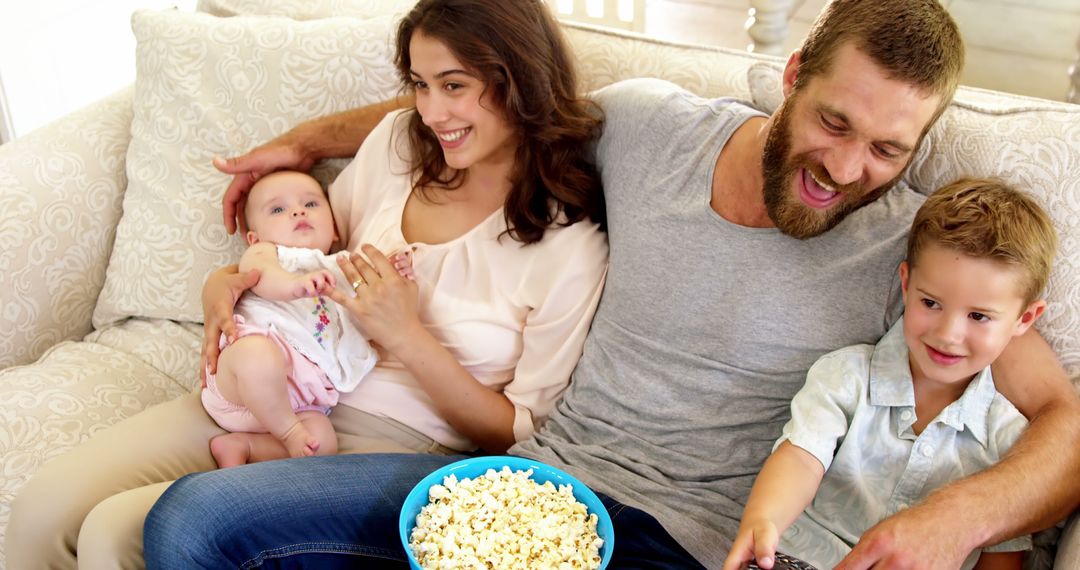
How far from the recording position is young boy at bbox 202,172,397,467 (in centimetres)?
156

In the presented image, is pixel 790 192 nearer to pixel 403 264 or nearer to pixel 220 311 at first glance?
pixel 403 264

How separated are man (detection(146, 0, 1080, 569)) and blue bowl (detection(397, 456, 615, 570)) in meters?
0.10

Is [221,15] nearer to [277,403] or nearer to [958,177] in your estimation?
[277,403]

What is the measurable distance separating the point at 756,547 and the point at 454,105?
2.85 ft

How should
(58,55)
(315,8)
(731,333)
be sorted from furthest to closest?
(58,55)
(315,8)
(731,333)

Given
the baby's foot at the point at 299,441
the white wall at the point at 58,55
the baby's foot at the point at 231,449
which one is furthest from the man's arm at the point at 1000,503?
the white wall at the point at 58,55

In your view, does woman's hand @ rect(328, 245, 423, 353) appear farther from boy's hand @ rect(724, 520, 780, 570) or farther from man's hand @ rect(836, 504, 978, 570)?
man's hand @ rect(836, 504, 978, 570)

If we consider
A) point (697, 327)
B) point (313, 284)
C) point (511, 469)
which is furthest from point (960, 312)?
point (313, 284)

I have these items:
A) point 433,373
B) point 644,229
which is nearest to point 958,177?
point 644,229

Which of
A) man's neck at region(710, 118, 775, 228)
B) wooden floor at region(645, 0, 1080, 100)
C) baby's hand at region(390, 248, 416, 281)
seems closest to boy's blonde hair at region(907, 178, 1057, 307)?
man's neck at region(710, 118, 775, 228)

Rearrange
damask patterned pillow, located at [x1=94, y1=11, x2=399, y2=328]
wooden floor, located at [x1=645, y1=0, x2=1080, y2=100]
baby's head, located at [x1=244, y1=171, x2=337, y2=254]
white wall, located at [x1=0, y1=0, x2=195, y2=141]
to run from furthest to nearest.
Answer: wooden floor, located at [x1=645, y1=0, x2=1080, y2=100]
white wall, located at [x1=0, y1=0, x2=195, y2=141]
damask patterned pillow, located at [x1=94, y1=11, x2=399, y2=328]
baby's head, located at [x1=244, y1=171, x2=337, y2=254]

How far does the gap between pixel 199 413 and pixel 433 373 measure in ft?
1.43

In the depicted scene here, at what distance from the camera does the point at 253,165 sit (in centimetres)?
184

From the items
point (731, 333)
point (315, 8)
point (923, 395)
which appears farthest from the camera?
point (315, 8)
